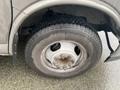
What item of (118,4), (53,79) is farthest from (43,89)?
(118,4)

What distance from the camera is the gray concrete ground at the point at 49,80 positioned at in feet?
7.10

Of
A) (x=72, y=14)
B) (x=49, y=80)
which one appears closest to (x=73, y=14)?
(x=72, y=14)

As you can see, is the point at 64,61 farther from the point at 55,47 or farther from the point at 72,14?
the point at 72,14

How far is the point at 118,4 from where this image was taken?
5.56 ft

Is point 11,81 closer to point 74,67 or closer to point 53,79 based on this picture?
point 53,79

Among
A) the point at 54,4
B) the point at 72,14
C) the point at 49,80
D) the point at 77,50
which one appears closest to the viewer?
the point at 54,4

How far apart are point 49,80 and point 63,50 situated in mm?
373

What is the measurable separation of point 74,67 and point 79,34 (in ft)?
1.20

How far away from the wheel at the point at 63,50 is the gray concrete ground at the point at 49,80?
0.09 m

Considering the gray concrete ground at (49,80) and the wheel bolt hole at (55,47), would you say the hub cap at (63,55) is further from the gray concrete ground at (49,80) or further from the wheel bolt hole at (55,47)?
the gray concrete ground at (49,80)

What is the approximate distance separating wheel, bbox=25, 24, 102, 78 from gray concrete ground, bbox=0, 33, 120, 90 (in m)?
0.09

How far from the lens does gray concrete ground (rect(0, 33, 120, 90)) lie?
2.16 meters

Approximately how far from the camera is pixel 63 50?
1.97 meters

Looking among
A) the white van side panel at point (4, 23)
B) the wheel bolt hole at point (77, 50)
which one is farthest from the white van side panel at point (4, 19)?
the wheel bolt hole at point (77, 50)
